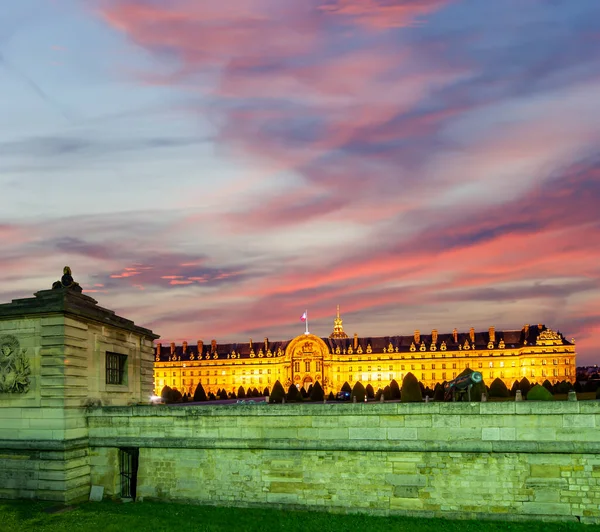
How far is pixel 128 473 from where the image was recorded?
23328 mm

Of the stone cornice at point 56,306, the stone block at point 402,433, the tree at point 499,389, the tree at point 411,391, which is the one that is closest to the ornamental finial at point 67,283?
the stone cornice at point 56,306

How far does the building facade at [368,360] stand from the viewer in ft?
507

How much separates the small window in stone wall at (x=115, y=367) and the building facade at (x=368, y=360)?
448 ft

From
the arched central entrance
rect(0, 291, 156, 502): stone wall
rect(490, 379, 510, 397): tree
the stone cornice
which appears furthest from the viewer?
the arched central entrance

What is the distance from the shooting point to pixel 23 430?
21.6 m

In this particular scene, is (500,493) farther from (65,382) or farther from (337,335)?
(337,335)

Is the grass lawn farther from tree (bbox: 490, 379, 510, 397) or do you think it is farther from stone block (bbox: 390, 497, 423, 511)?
tree (bbox: 490, 379, 510, 397)

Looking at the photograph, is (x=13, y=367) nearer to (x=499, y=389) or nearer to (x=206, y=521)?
(x=206, y=521)

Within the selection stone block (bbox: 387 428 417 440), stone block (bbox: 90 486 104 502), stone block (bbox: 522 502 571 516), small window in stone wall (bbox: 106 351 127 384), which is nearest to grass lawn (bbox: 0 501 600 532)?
stone block (bbox: 522 502 571 516)

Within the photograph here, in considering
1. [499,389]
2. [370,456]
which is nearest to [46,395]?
[370,456]

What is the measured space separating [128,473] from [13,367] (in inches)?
213

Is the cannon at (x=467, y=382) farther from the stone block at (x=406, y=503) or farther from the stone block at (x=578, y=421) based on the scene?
the stone block at (x=406, y=503)

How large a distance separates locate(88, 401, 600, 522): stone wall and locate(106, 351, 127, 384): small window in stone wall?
253 cm

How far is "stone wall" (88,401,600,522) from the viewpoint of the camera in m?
18.6
